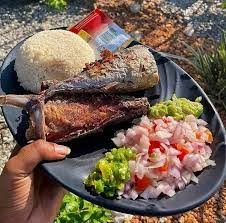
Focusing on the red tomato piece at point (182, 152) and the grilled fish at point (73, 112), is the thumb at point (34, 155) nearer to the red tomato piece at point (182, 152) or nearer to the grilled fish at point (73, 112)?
the grilled fish at point (73, 112)

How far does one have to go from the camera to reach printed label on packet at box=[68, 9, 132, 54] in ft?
9.04

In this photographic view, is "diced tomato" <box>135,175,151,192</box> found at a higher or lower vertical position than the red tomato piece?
lower

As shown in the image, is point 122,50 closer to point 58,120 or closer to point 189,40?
point 58,120

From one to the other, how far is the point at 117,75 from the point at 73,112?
0.81ft

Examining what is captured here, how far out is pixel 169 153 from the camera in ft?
7.26

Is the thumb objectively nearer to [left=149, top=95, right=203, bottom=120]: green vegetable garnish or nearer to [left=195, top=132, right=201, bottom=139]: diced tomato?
[left=149, top=95, right=203, bottom=120]: green vegetable garnish

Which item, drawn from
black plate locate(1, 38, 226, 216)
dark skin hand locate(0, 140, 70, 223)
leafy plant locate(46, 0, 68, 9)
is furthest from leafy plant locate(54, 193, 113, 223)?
leafy plant locate(46, 0, 68, 9)

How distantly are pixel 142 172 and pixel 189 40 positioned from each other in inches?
87.1

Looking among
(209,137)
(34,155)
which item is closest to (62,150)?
(34,155)

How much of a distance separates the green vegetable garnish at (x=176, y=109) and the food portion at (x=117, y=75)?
0.40 ft

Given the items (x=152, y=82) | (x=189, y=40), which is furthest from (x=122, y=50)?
(x=189, y=40)

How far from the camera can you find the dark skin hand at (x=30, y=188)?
2.16 meters

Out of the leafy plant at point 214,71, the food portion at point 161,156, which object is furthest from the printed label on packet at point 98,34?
the leafy plant at point 214,71

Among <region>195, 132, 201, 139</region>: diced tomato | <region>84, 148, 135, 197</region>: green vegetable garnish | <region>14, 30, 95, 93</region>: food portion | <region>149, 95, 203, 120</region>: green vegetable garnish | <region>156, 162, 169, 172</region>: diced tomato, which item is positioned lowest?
<region>156, 162, 169, 172</region>: diced tomato
